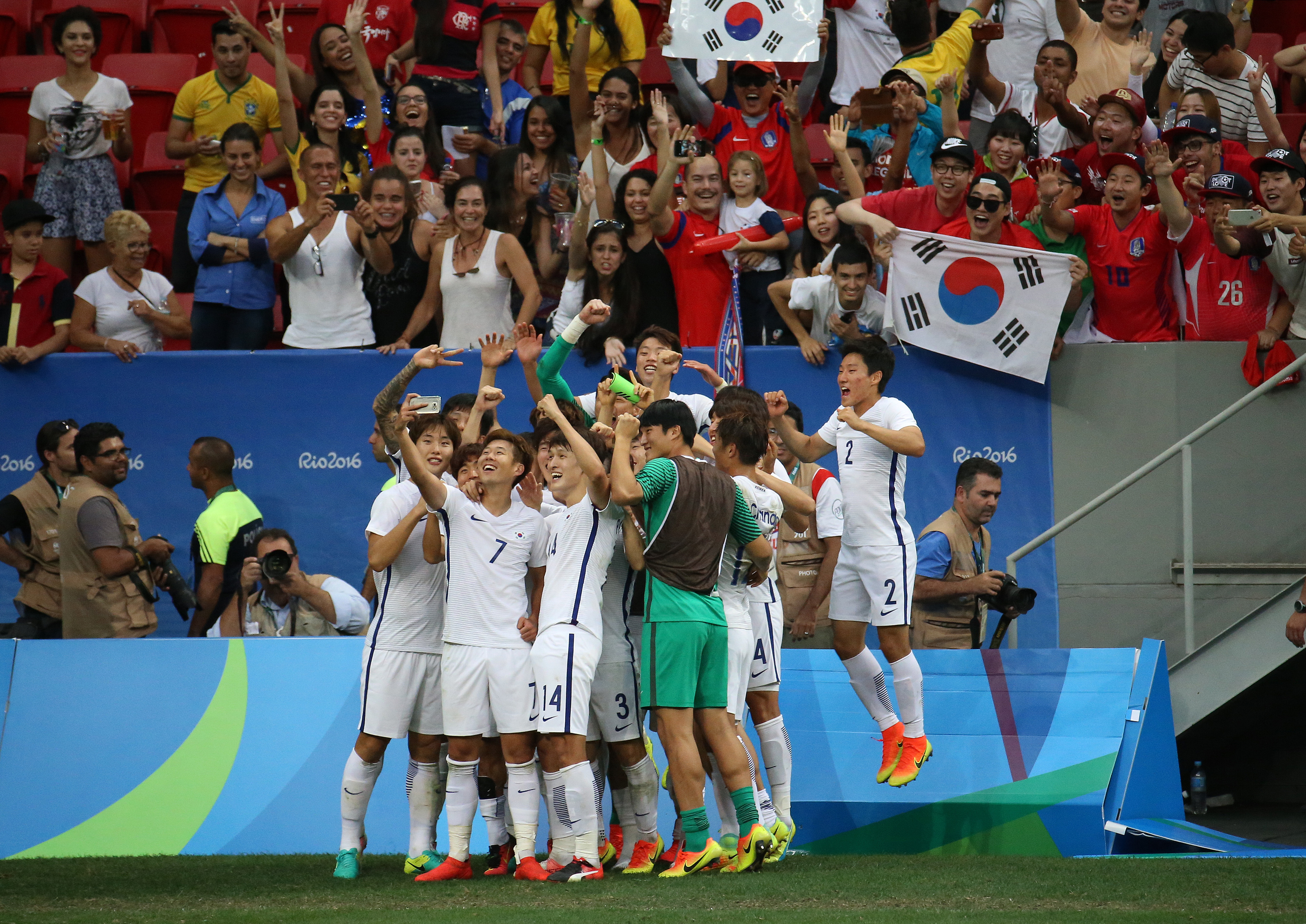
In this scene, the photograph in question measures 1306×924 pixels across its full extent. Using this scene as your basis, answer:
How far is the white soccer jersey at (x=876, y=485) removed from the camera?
26.6ft

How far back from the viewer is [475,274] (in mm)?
10438

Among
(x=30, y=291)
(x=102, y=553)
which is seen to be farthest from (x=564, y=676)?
(x=30, y=291)

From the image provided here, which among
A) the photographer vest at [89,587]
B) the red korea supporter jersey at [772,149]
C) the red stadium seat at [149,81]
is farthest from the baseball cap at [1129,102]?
the red stadium seat at [149,81]

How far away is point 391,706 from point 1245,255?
633 centimetres

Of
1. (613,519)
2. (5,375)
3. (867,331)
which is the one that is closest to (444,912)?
(613,519)

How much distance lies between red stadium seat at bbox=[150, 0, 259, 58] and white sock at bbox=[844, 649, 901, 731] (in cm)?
932

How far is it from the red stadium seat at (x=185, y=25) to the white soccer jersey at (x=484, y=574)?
8844 millimetres

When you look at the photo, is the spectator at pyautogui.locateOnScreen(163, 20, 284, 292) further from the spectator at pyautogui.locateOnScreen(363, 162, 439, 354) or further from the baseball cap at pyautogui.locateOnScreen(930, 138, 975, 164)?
the baseball cap at pyautogui.locateOnScreen(930, 138, 975, 164)

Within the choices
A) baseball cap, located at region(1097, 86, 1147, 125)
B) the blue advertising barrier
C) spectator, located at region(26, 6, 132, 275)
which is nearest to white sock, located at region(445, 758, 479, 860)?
the blue advertising barrier

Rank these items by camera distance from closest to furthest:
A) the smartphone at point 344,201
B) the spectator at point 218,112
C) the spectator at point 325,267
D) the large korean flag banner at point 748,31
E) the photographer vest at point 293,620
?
1. the photographer vest at point 293,620
2. the spectator at point 325,267
3. the smartphone at point 344,201
4. the large korean flag banner at point 748,31
5. the spectator at point 218,112

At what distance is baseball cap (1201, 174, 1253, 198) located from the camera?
380 inches

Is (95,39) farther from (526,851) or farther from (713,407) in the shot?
(526,851)

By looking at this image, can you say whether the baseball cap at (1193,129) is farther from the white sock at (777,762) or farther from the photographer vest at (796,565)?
the white sock at (777,762)

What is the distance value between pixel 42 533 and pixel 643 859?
5000 millimetres
